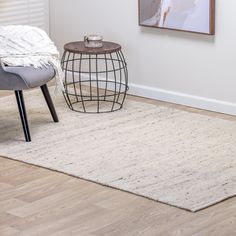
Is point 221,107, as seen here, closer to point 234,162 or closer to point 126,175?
point 234,162

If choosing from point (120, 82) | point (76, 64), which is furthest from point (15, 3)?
point (120, 82)

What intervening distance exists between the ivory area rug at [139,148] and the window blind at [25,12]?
737 millimetres

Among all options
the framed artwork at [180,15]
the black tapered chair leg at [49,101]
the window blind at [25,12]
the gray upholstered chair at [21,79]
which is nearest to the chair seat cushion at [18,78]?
the gray upholstered chair at [21,79]

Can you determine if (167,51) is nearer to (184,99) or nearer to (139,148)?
(184,99)

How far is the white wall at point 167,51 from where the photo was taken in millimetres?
4648

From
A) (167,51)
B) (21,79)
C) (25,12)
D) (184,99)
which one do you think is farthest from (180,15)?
(25,12)

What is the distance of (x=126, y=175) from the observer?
12.0ft

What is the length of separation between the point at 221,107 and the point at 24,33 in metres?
1.30

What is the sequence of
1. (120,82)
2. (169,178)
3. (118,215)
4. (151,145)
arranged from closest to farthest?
1. (118,215)
2. (169,178)
3. (151,145)
4. (120,82)

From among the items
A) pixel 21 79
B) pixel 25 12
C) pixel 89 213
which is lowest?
pixel 89 213

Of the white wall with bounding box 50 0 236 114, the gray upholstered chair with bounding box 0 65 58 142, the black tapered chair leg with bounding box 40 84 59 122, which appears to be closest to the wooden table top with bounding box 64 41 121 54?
the white wall with bounding box 50 0 236 114

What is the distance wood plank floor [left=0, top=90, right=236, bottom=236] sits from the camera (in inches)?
120

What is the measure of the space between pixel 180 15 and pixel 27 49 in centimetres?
103

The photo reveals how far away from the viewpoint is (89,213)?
322 centimetres
